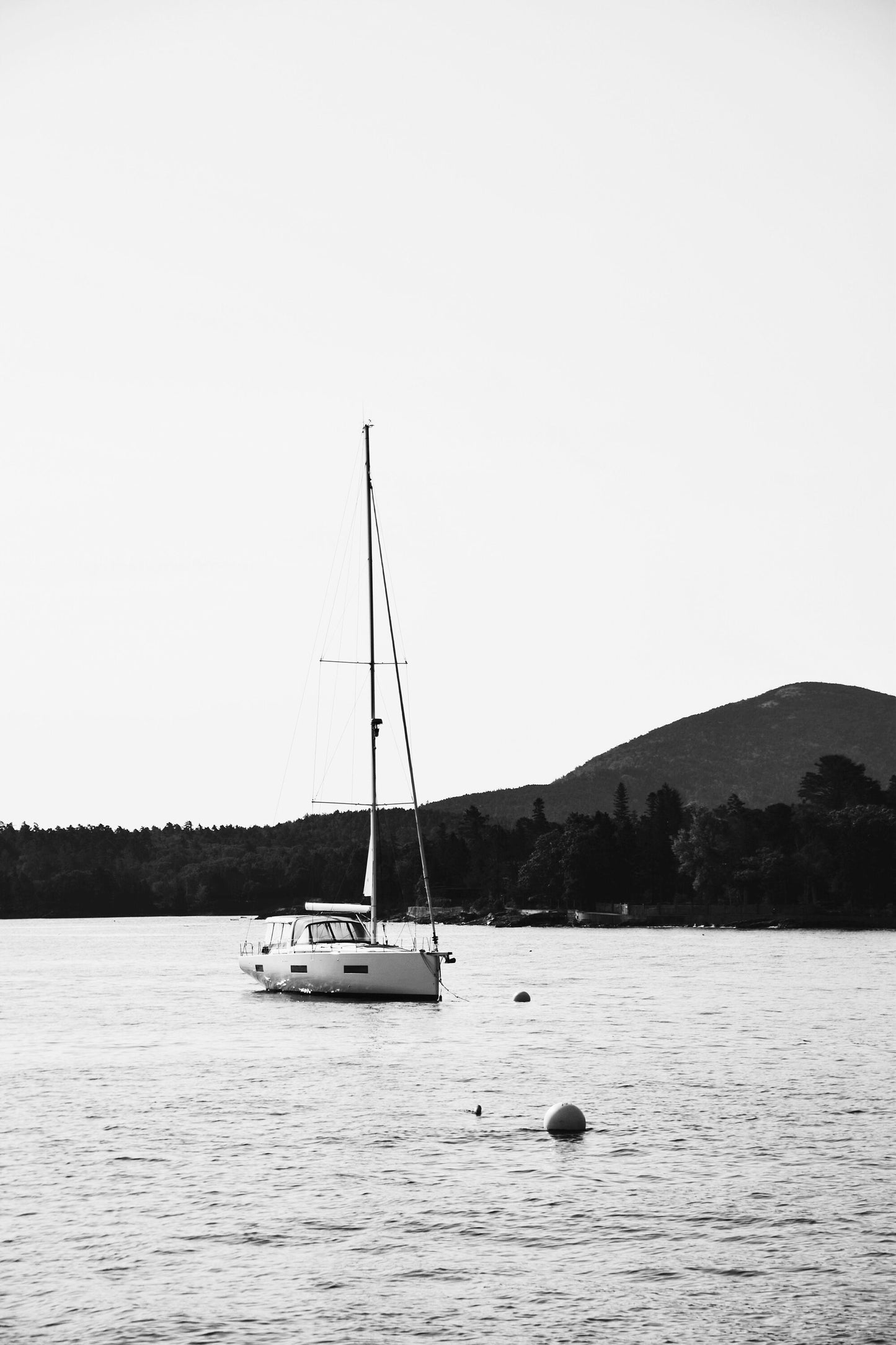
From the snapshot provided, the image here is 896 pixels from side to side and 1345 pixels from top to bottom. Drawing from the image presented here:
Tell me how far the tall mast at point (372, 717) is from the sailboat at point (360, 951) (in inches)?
1.2

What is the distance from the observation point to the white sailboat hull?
64.4 metres

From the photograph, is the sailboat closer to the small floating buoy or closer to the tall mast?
the tall mast

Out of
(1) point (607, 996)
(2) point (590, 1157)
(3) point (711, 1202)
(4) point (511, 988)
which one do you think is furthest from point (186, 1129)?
(4) point (511, 988)

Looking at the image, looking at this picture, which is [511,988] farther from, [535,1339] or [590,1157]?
[535,1339]

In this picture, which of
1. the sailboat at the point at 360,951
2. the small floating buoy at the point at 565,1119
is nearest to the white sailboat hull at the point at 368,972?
the sailboat at the point at 360,951

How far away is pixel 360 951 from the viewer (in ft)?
216

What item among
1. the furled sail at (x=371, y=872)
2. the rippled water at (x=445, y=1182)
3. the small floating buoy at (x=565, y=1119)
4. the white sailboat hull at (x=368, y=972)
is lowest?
the rippled water at (x=445, y=1182)

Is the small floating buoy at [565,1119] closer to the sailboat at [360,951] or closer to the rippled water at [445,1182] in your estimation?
the rippled water at [445,1182]

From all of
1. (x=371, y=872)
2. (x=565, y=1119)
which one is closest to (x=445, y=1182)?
A: (x=565, y=1119)

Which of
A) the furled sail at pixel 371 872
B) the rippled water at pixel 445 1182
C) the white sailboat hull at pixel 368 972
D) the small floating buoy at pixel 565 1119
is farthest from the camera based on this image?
the furled sail at pixel 371 872

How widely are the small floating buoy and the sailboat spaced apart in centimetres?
2592

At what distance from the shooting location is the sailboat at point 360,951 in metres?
64.8

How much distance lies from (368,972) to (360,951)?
1.16 metres

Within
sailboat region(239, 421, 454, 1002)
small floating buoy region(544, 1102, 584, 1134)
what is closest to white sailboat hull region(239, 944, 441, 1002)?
sailboat region(239, 421, 454, 1002)
